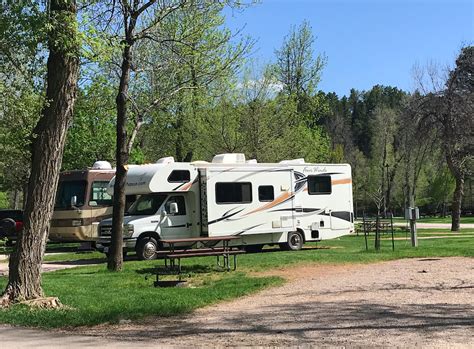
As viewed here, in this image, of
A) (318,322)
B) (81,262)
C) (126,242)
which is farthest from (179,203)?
(318,322)

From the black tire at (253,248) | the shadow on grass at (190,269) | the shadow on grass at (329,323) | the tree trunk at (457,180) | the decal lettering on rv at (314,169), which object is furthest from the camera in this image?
the tree trunk at (457,180)

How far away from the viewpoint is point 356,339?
699 centimetres

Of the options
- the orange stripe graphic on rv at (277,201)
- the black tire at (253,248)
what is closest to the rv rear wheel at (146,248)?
the orange stripe graphic on rv at (277,201)

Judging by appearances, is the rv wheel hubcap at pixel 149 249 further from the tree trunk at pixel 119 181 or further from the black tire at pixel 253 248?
the black tire at pixel 253 248

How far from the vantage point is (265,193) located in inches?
787

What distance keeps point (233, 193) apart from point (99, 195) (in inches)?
229

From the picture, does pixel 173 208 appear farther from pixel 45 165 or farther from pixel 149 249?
pixel 45 165

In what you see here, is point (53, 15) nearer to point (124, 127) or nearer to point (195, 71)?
point (124, 127)

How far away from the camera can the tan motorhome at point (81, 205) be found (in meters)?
21.7

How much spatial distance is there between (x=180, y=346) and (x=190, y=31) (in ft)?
32.2

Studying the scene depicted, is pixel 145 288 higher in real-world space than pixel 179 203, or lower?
lower

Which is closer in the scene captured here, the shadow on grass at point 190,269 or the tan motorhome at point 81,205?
the shadow on grass at point 190,269

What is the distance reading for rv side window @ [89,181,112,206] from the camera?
72.3 ft

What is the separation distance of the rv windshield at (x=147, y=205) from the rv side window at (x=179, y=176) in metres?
0.63
